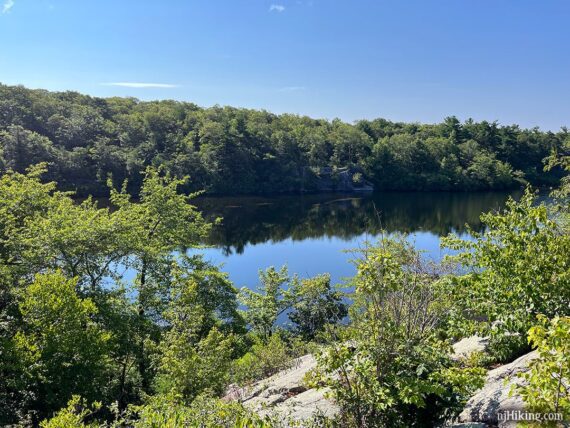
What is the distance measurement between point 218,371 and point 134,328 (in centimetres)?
543

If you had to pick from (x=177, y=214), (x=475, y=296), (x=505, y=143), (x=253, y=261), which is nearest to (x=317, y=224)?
(x=253, y=261)

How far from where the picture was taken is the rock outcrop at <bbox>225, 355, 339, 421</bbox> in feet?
26.8

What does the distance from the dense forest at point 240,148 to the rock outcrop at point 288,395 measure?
64208mm

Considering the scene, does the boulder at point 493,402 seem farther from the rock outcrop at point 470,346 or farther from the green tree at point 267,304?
the green tree at point 267,304

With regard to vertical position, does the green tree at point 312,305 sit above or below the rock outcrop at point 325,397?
below

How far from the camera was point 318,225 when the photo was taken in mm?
58312

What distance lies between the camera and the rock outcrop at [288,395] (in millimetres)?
8180

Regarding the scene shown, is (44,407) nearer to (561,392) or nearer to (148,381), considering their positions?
(148,381)

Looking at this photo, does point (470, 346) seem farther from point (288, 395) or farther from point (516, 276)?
point (288, 395)

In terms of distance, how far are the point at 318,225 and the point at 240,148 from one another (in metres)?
38.9

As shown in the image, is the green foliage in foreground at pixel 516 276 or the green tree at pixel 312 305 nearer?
the green foliage in foreground at pixel 516 276

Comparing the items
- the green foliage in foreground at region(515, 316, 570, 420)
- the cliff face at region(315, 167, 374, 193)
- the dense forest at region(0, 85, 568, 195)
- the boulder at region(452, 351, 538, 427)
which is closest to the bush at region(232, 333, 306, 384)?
the boulder at region(452, 351, 538, 427)

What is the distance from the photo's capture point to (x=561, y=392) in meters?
4.02

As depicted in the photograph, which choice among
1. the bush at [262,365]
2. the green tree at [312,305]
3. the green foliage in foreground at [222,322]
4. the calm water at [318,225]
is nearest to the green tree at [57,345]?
the green foliage in foreground at [222,322]
